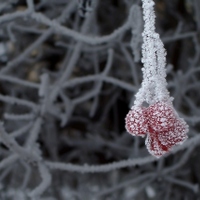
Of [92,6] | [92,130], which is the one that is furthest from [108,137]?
[92,6]

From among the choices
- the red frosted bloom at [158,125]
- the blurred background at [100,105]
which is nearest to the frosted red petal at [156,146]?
the red frosted bloom at [158,125]

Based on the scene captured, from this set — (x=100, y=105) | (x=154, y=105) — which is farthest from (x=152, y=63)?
(x=100, y=105)

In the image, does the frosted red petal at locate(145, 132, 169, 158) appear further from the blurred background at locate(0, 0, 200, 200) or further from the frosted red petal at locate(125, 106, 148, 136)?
the blurred background at locate(0, 0, 200, 200)

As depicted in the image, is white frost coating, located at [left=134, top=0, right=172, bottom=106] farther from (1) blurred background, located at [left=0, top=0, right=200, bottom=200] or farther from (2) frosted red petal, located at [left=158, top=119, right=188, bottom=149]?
(1) blurred background, located at [left=0, top=0, right=200, bottom=200]

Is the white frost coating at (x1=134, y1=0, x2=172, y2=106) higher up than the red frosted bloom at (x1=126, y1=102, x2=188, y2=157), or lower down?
higher up

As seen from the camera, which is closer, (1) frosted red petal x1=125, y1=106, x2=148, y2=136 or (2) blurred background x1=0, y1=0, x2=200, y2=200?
(1) frosted red petal x1=125, y1=106, x2=148, y2=136

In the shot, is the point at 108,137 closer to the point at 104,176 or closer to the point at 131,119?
the point at 104,176

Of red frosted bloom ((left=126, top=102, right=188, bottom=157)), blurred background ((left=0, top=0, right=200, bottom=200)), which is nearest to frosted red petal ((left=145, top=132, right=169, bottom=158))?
red frosted bloom ((left=126, top=102, right=188, bottom=157))

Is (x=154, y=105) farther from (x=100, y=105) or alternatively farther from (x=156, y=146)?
(x=100, y=105)
